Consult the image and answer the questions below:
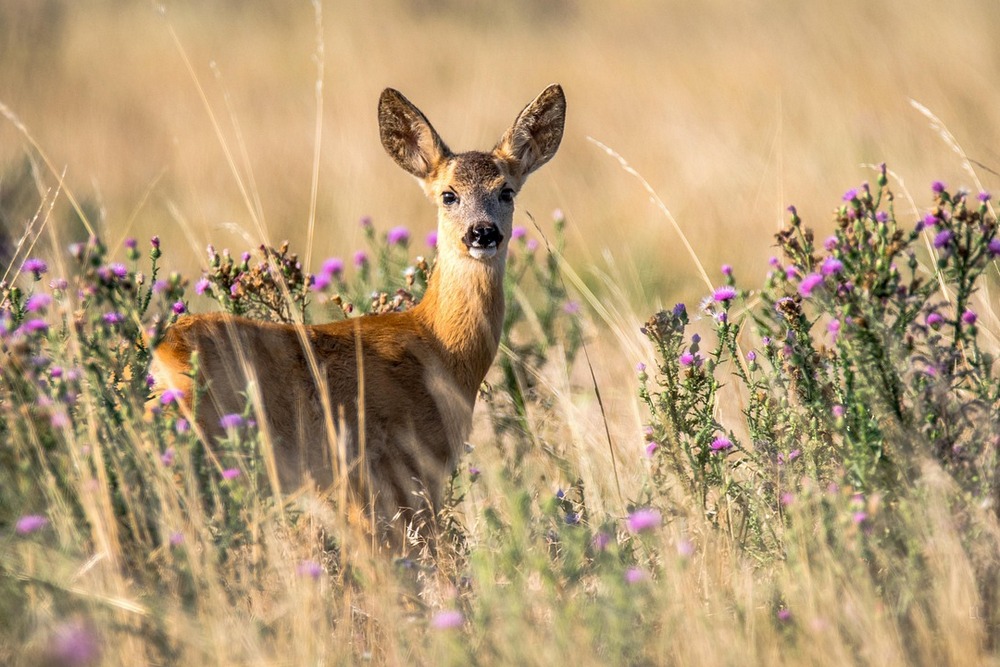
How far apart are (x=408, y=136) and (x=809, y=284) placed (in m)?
2.52

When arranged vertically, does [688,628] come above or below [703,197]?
below

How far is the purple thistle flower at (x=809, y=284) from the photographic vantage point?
3840mm

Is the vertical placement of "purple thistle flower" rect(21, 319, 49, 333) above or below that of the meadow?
above

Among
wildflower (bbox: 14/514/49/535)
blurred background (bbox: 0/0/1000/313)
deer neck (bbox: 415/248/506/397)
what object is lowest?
wildflower (bbox: 14/514/49/535)

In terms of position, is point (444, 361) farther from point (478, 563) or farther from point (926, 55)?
point (926, 55)

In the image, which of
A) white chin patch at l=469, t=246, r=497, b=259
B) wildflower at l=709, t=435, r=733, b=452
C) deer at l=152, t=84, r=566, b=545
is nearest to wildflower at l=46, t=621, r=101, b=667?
deer at l=152, t=84, r=566, b=545

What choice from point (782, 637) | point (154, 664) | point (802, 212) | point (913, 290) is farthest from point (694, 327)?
point (154, 664)

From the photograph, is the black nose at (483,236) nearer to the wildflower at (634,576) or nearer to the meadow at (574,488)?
the meadow at (574,488)

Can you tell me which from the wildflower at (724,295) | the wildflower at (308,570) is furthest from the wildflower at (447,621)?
the wildflower at (724,295)

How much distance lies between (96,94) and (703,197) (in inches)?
284

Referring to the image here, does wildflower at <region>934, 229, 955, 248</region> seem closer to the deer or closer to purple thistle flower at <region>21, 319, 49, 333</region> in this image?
the deer

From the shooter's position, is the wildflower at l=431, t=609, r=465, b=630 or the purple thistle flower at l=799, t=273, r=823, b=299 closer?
the wildflower at l=431, t=609, r=465, b=630

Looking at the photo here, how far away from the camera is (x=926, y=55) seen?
38.9ft

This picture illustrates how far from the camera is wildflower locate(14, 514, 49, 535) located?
3.35m
